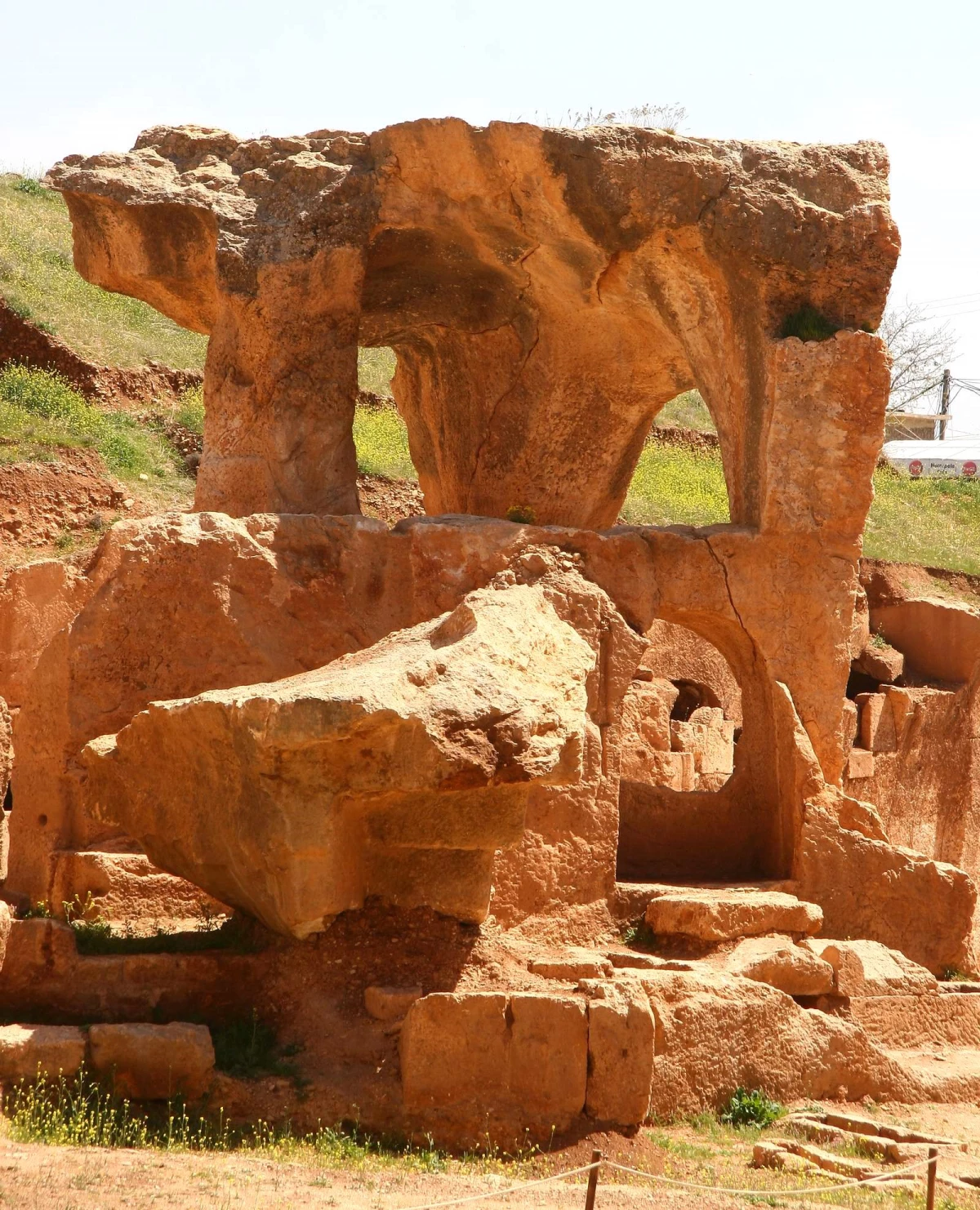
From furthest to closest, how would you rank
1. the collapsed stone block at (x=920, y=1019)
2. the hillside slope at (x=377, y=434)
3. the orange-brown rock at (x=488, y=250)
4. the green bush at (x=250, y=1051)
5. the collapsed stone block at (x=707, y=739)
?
1. the hillside slope at (x=377, y=434)
2. the collapsed stone block at (x=707, y=739)
3. the orange-brown rock at (x=488, y=250)
4. the collapsed stone block at (x=920, y=1019)
5. the green bush at (x=250, y=1051)

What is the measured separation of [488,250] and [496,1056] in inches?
232

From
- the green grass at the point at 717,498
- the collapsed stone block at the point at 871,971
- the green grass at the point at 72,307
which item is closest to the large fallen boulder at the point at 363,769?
the collapsed stone block at the point at 871,971

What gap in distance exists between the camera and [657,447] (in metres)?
26.8

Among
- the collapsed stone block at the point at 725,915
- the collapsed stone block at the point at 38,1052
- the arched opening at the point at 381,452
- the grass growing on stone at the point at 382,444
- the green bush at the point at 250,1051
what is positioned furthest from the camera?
the grass growing on stone at the point at 382,444

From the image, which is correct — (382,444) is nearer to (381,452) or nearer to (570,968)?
(381,452)

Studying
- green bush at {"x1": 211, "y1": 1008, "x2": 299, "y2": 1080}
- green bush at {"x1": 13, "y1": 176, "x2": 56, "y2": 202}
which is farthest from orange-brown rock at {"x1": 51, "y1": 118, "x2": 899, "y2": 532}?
green bush at {"x1": 13, "y1": 176, "x2": 56, "y2": 202}

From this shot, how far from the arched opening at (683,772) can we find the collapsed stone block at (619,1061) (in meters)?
3.39

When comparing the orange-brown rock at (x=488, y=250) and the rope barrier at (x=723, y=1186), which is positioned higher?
the orange-brown rock at (x=488, y=250)

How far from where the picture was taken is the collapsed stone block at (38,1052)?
6.57 metres

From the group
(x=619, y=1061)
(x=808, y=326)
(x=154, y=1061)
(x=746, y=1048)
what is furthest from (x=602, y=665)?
(x=154, y=1061)

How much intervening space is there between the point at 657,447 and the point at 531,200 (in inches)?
658

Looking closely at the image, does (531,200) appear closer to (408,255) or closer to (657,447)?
(408,255)

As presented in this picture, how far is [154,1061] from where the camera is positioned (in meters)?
6.80

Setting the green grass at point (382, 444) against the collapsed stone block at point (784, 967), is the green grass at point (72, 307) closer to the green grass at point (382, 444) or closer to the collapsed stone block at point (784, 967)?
the green grass at point (382, 444)
